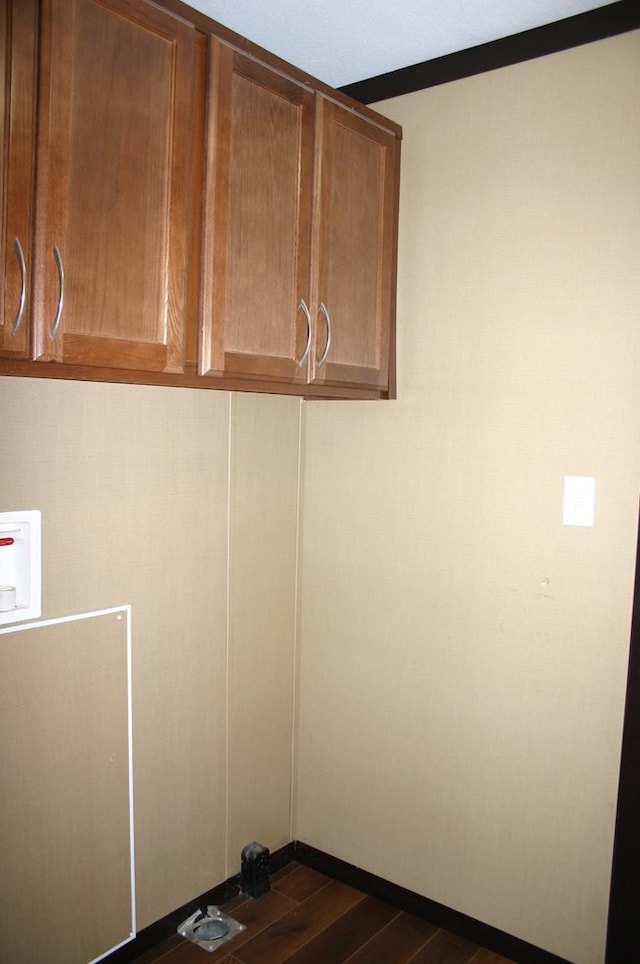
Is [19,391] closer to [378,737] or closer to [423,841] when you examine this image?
[378,737]

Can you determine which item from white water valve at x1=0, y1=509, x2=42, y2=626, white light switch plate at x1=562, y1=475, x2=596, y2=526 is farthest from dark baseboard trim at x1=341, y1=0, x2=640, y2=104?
white water valve at x1=0, y1=509, x2=42, y2=626

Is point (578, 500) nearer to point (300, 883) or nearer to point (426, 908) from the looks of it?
point (426, 908)

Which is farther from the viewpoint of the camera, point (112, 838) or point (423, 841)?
point (423, 841)

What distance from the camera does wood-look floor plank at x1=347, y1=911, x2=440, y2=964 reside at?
2.15m

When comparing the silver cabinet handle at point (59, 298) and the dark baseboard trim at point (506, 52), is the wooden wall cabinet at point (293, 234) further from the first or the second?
the silver cabinet handle at point (59, 298)

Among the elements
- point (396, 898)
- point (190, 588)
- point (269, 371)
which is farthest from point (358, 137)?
point (396, 898)

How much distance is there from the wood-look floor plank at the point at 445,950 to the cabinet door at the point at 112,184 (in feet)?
5.91

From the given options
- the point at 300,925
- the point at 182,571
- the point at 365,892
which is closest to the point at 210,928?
the point at 300,925

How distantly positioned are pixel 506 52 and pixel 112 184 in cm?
126

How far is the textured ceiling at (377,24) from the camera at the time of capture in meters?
1.93

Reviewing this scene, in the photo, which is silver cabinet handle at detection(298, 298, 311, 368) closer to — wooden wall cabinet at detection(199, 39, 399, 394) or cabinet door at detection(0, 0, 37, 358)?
wooden wall cabinet at detection(199, 39, 399, 394)

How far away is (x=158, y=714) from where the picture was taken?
2.15 meters

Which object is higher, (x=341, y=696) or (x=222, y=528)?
(x=222, y=528)

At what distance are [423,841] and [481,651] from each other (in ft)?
2.14
